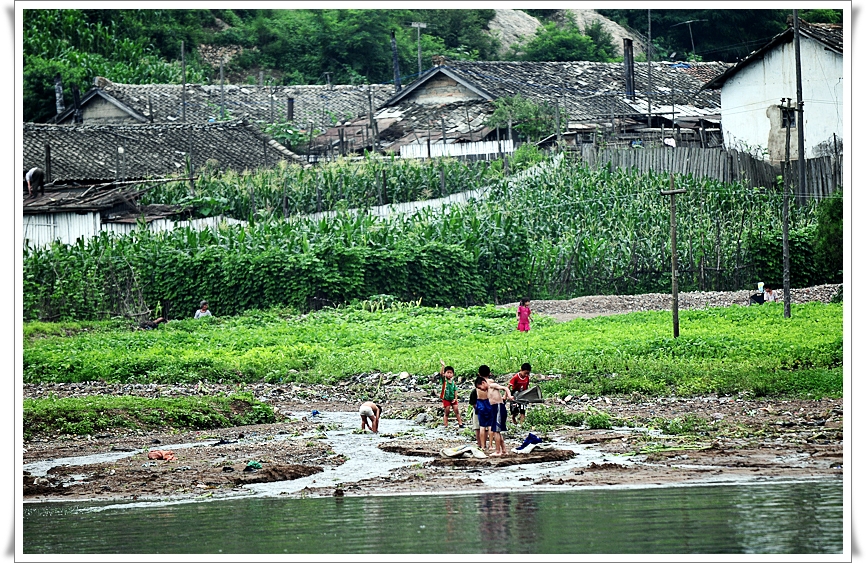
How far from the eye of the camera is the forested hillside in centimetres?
5184

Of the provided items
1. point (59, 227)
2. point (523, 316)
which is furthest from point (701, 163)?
point (59, 227)

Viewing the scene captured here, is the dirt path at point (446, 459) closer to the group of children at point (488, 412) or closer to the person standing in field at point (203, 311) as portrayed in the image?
the group of children at point (488, 412)

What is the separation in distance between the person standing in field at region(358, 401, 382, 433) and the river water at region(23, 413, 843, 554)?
9.61 feet

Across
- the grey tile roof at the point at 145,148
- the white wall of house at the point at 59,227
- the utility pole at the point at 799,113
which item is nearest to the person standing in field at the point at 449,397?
the utility pole at the point at 799,113

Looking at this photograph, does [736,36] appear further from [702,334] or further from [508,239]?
[702,334]

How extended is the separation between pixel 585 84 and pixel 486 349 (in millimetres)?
25646

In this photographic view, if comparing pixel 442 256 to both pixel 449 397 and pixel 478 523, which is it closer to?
pixel 449 397

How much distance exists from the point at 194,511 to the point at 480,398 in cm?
347

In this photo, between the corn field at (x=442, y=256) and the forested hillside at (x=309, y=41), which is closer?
the corn field at (x=442, y=256)

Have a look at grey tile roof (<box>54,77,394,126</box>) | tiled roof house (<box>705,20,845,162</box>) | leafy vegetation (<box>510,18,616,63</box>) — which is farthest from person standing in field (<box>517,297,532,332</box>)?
leafy vegetation (<box>510,18,616,63</box>)

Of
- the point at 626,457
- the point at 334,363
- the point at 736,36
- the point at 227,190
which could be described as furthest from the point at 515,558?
the point at 736,36

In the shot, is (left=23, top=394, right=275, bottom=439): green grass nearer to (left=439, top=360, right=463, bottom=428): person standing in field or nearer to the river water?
(left=439, top=360, right=463, bottom=428): person standing in field

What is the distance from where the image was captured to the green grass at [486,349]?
1670 centimetres

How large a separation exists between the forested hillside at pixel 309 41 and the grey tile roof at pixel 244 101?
3936mm
